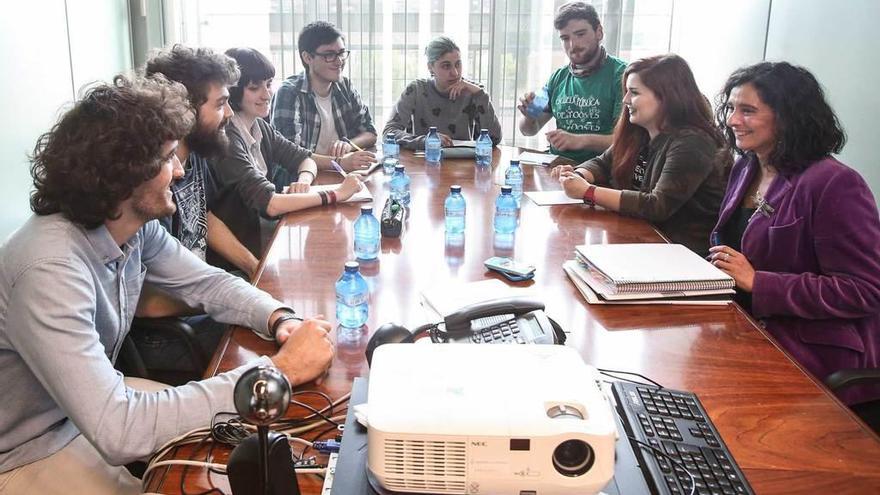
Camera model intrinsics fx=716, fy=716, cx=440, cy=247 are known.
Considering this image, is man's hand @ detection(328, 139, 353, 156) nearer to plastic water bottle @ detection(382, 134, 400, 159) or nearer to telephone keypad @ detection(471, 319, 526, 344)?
plastic water bottle @ detection(382, 134, 400, 159)

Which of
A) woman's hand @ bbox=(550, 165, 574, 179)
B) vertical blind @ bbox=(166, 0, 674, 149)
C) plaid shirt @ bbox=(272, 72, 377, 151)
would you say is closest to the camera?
woman's hand @ bbox=(550, 165, 574, 179)

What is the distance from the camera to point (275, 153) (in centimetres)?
296

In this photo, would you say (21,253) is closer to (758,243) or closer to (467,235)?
(467,235)

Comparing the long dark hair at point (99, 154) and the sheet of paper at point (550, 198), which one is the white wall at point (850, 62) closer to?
the sheet of paper at point (550, 198)

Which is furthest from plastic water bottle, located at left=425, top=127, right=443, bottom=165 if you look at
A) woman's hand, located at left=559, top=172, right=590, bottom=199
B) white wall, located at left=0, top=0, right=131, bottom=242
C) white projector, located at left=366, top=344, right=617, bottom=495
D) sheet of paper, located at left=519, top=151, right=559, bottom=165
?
white projector, located at left=366, top=344, right=617, bottom=495

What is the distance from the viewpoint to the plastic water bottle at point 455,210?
2096 mm

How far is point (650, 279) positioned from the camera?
5.10 ft

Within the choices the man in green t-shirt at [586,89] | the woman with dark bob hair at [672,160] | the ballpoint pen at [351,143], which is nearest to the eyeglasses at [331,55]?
the ballpoint pen at [351,143]

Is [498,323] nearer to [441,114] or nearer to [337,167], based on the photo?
[337,167]

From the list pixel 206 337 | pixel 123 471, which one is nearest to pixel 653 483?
pixel 123 471

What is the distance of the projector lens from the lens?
0.76 m

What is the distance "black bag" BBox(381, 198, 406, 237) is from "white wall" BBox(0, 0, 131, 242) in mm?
1471

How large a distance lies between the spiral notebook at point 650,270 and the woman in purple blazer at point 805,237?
0.30 feet

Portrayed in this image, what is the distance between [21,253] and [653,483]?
992 millimetres
